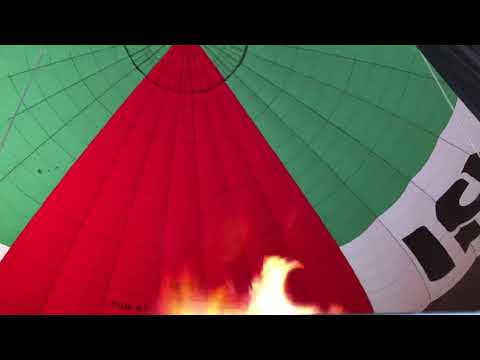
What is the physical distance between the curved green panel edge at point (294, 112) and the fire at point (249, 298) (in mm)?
482

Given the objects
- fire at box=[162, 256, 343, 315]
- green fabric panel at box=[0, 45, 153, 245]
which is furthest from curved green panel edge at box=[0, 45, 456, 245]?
fire at box=[162, 256, 343, 315]

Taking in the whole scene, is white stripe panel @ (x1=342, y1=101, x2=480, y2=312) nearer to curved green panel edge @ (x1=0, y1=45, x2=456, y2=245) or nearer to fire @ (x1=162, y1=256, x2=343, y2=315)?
curved green panel edge @ (x1=0, y1=45, x2=456, y2=245)

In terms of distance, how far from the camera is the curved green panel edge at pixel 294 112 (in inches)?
122

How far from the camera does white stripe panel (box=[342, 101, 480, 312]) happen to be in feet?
11.0

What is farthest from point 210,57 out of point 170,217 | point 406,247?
point 406,247

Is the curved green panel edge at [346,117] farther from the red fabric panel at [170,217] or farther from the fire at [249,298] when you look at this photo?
the fire at [249,298]

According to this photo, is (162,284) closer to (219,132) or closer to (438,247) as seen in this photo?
(219,132)

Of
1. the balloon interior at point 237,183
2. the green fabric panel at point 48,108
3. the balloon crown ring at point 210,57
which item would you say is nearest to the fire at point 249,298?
the balloon interior at point 237,183

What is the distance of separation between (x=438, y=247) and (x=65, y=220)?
8.47ft

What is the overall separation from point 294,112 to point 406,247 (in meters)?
1.23

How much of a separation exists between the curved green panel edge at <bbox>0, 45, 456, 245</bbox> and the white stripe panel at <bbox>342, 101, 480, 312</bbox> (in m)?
0.09

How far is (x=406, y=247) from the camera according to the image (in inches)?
135

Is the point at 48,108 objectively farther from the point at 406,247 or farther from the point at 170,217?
the point at 406,247
